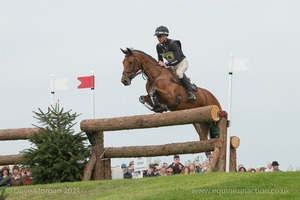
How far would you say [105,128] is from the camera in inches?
595

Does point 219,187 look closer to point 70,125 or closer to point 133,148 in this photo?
point 133,148

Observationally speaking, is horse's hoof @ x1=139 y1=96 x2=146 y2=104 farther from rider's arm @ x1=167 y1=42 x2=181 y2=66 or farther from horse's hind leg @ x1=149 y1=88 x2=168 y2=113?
rider's arm @ x1=167 y1=42 x2=181 y2=66

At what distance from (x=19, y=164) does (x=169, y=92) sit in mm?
3753

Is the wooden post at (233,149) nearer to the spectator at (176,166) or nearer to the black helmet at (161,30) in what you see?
the spectator at (176,166)

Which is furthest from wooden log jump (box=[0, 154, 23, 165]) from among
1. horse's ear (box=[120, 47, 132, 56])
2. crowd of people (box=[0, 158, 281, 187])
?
horse's ear (box=[120, 47, 132, 56])

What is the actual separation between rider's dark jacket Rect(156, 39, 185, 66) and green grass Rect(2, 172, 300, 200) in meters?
3.50

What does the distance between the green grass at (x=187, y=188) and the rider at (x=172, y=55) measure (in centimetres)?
354

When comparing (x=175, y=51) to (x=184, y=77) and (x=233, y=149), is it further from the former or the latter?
(x=233, y=149)

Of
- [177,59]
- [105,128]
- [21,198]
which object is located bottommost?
[21,198]

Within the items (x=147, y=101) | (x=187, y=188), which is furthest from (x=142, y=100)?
(x=187, y=188)

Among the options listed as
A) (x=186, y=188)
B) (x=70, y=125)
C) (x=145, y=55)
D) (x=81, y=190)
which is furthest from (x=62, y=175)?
(x=186, y=188)

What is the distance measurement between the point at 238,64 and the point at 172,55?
229 centimetres

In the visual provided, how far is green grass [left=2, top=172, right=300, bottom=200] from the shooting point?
10.4 meters

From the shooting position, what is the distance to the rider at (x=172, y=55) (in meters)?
15.4
